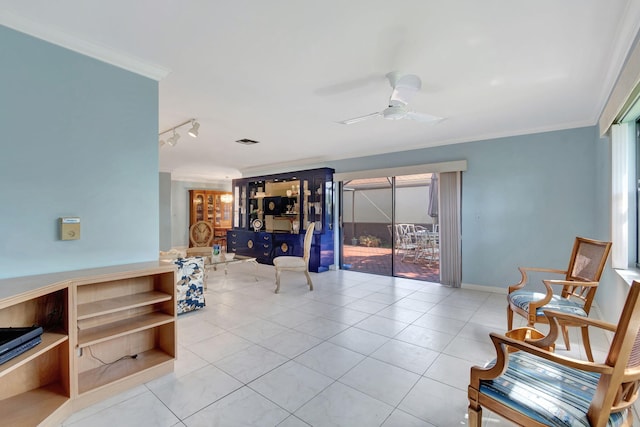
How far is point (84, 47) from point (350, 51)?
1.83m

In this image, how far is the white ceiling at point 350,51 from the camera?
1.65 metres

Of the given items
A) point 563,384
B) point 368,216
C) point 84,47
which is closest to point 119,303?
point 84,47

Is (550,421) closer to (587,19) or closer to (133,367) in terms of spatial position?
(587,19)

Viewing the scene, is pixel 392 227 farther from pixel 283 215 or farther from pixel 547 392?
pixel 547 392

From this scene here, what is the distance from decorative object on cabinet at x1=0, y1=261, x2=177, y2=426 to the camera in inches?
61.7

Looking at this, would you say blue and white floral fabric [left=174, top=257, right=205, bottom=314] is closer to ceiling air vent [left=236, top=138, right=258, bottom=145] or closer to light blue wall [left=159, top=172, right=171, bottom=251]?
ceiling air vent [left=236, top=138, right=258, bottom=145]

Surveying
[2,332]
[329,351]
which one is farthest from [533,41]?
[2,332]

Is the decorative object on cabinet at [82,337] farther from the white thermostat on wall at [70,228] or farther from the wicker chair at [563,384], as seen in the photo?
the wicker chair at [563,384]

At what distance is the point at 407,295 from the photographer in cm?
417

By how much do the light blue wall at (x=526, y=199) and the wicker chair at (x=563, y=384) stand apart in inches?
108

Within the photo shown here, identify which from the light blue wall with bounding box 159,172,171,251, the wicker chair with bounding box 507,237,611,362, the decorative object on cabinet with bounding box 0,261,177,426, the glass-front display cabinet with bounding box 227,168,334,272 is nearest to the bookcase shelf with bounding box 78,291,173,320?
the decorative object on cabinet with bounding box 0,261,177,426

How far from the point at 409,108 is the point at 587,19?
5.37ft

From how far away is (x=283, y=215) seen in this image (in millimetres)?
7191

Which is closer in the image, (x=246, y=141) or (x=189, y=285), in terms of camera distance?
(x=189, y=285)
